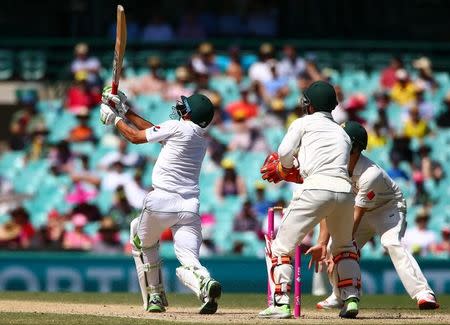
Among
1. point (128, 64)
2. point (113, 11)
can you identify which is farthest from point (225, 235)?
point (113, 11)

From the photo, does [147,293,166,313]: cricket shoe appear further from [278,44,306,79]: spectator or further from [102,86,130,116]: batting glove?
[278,44,306,79]: spectator

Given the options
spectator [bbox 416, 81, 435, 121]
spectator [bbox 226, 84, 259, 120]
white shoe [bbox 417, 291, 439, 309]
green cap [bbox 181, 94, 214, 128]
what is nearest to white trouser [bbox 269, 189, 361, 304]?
green cap [bbox 181, 94, 214, 128]

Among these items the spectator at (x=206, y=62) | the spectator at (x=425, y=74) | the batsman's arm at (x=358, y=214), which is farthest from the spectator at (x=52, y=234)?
the batsman's arm at (x=358, y=214)

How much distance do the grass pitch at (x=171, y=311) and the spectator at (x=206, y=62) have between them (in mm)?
6990

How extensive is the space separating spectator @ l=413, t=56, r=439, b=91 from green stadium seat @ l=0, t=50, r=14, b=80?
22.0 feet

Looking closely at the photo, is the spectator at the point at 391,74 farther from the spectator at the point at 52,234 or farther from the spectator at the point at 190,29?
the spectator at the point at 52,234

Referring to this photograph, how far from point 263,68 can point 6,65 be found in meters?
4.28

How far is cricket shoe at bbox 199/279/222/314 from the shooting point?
10.3 m

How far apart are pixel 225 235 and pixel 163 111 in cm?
324

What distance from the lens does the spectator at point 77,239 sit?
1722cm

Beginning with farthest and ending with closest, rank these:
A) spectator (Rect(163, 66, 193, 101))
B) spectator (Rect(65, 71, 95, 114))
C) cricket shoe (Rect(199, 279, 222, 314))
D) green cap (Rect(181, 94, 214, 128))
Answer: spectator (Rect(163, 66, 193, 101))
spectator (Rect(65, 71, 95, 114))
green cap (Rect(181, 94, 214, 128))
cricket shoe (Rect(199, 279, 222, 314))

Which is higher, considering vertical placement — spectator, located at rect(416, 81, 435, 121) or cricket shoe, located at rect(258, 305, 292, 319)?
spectator, located at rect(416, 81, 435, 121)

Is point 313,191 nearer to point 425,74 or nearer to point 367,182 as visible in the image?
point 367,182

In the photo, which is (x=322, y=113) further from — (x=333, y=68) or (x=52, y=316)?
(x=333, y=68)
